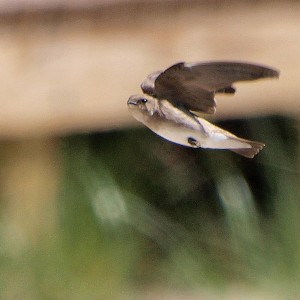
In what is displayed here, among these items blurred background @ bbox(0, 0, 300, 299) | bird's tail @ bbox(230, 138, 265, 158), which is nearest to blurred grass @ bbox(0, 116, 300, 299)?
blurred background @ bbox(0, 0, 300, 299)

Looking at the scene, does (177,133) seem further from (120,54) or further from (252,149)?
(120,54)

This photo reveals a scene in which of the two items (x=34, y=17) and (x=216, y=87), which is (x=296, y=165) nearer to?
(x=34, y=17)

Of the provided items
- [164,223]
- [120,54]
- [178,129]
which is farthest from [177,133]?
[164,223]

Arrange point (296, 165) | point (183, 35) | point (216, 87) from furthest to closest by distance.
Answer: point (296, 165) → point (183, 35) → point (216, 87)

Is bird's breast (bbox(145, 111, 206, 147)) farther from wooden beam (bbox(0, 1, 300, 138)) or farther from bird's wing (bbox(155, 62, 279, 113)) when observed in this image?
wooden beam (bbox(0, 1, 300, 138))

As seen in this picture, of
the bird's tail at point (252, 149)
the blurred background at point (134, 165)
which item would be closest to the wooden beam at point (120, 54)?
the blurred background at point (134, 165)

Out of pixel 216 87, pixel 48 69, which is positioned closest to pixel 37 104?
pixel 48 69
